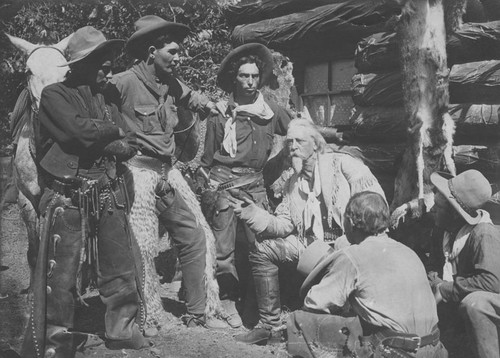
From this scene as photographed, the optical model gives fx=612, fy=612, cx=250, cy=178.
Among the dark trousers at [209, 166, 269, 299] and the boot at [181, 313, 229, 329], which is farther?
the dark trousers at [209, 166, 269, 299]

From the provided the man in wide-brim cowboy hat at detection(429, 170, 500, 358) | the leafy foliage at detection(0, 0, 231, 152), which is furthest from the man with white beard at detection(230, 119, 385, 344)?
the leafy foliage at detection(0, 0, 231, 152)

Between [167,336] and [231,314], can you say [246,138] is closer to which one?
[231,314]

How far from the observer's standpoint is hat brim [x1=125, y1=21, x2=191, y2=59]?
15.9ft

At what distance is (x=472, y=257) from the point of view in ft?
11.3

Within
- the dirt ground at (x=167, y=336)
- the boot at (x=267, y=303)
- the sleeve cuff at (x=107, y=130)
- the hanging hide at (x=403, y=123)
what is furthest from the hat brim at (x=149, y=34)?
the dirt ground at (x=167, y=336)

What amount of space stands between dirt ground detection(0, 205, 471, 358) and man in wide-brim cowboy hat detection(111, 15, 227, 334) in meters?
0.17

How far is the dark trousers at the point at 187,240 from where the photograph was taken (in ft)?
15.8

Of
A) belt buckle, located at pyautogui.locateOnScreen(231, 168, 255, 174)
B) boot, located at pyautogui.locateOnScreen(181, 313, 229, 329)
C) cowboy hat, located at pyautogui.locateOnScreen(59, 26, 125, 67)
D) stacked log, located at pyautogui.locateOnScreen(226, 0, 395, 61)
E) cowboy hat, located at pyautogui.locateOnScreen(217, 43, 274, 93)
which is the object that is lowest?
boot, located at pyautogui.locateOnScreen(181, 313, 229, 329)

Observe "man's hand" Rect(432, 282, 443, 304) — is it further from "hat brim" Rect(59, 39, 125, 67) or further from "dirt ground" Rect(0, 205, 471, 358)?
"hat brim" Rect(59, 39, 125, 67)

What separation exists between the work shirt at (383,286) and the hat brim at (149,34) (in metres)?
2.52

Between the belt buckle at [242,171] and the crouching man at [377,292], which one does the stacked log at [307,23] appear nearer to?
the belt buckle at [242,171]

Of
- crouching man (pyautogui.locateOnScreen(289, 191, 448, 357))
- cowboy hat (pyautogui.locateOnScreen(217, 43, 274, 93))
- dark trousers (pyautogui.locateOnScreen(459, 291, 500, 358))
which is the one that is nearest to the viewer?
crouching man (pyautogui.locateOnScreen(289, 191, 448, 357))

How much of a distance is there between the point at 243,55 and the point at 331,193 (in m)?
1.68

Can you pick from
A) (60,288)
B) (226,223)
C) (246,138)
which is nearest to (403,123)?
(246,138)
